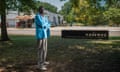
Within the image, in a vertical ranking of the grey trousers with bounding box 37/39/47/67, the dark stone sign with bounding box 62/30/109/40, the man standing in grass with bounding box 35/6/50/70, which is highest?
the man standing in grass with bounding box 35/6/50/70

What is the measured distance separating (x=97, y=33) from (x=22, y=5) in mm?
6589

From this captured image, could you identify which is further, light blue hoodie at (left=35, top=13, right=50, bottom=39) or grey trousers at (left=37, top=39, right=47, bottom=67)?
grey trousers at (left=37, top=39, right=47, bottom=67)

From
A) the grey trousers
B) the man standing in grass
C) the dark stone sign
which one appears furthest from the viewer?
the dark stone sign

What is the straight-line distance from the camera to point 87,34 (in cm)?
2909

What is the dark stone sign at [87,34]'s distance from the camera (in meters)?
28.2

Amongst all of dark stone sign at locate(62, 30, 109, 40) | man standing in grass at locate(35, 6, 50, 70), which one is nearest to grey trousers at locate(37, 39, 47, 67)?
man standing in grass at locate(35, 6, 50, 70)

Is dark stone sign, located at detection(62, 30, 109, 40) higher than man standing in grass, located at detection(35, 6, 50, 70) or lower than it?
lower

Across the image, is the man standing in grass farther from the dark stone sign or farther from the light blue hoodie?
the dark stone sign

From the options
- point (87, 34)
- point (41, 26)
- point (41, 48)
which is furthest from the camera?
Answer: point (87, 34)

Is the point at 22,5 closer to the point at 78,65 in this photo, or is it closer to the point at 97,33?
the point at 97,33

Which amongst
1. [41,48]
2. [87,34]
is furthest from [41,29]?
[87,34]

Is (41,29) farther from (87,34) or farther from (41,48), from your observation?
(87,34)

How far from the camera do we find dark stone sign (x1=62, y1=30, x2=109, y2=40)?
28197 millimetres

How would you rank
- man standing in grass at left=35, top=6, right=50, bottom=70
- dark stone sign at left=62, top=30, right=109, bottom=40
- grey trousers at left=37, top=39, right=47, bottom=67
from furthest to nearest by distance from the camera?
dark stone sign at left=62, top=30, right=109, bottom=40, grey trousers at left=37, top=39, right=47, bottom=67, man standing in grass at left=35, top=6, right=50, bottom=70
